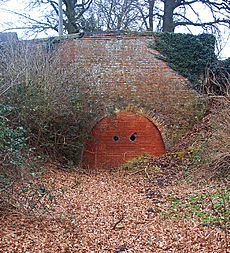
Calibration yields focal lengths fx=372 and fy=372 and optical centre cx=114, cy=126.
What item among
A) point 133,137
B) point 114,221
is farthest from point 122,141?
point 114,221

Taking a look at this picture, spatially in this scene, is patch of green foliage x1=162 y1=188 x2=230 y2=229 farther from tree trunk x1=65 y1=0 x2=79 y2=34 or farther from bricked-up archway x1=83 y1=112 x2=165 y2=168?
tree trunk x1=65 y1=0 x2=79 y2=34

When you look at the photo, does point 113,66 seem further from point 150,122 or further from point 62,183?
point 62,183

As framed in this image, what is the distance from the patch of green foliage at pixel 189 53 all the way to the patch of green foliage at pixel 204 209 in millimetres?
6541

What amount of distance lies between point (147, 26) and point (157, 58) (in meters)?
6.91

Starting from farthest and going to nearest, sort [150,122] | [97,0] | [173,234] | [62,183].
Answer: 1. [97,0]
2. [150,122]
3. [62,183]
4. [173,234]

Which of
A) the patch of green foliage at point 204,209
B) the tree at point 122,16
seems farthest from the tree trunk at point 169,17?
the patch of green foliage at point 204,209

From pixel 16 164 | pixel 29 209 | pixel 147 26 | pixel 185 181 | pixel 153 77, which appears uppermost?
pixel 147 26

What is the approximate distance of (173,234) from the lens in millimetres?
5922

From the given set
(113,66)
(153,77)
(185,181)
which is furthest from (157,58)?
(185,181)

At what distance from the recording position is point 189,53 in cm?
1368

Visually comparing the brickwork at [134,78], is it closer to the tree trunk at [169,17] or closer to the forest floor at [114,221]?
the forest floor at [114,221]

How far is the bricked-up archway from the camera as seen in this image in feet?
43.1

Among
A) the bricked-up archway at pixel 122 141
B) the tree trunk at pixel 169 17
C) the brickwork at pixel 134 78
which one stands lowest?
the bricked-up archway at pixel 122 141

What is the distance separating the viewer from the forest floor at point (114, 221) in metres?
5.51
